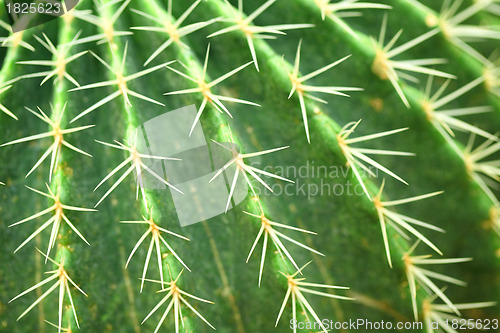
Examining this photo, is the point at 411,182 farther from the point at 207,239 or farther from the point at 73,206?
the point at 73,206

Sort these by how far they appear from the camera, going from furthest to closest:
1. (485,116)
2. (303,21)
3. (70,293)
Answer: (485,116) < (303,21) < (70,293)

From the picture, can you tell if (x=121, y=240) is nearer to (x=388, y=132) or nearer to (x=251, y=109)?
(x=251, y=109)

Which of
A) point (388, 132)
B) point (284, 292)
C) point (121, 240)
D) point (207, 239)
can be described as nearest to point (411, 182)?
point (388, 132)

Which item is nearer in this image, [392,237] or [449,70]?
[392,237]

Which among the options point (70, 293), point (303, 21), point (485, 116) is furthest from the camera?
point (485, 116)

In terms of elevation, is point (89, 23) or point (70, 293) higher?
point (89, 23)

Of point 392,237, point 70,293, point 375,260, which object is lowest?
point 70,293

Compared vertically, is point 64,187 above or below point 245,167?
below
